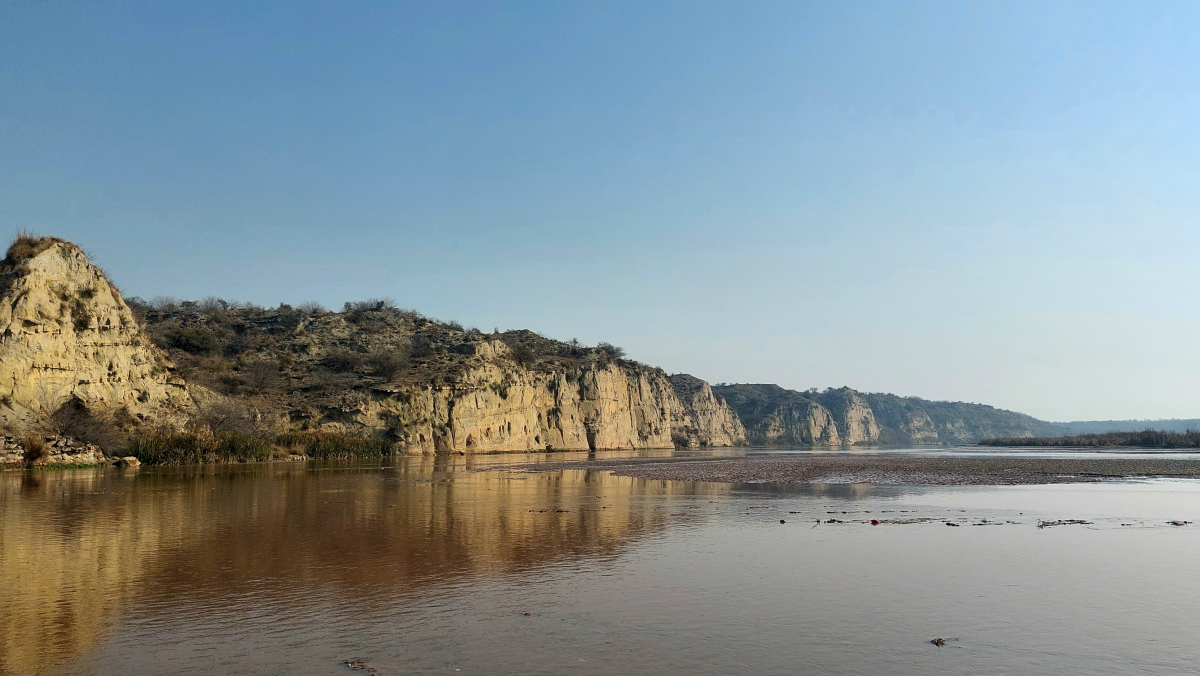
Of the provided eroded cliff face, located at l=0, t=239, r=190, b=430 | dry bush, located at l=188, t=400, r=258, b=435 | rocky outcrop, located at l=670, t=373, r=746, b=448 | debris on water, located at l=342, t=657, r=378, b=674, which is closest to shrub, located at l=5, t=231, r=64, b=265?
eroded cliff face, located at l=0, t=239, r=190, b=430

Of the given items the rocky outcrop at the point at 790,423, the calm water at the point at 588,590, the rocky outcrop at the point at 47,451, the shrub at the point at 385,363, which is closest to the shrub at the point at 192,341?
the shrub at the point at 385,363

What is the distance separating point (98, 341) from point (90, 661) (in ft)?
125

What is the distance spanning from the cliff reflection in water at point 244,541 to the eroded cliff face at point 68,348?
11694mm

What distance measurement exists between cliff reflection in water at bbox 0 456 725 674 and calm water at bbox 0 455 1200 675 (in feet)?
0.19

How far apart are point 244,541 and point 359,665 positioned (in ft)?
23.7

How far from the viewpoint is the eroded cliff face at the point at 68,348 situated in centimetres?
3170

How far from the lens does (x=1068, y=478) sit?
29.4 m

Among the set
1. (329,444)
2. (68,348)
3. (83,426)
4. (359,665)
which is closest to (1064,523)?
(359,665)

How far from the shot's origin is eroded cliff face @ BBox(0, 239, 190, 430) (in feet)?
104

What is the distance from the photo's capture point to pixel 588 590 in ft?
27.5

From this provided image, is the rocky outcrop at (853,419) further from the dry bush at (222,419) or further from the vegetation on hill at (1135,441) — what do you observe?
the dry bush at (222,419)

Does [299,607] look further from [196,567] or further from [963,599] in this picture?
[963,599]

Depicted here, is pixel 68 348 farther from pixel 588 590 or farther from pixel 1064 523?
pixel 1064 523

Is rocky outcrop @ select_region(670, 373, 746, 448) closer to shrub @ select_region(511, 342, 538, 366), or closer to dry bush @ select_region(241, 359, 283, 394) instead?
shrub @ select_region(511, 342, 538, 366)
